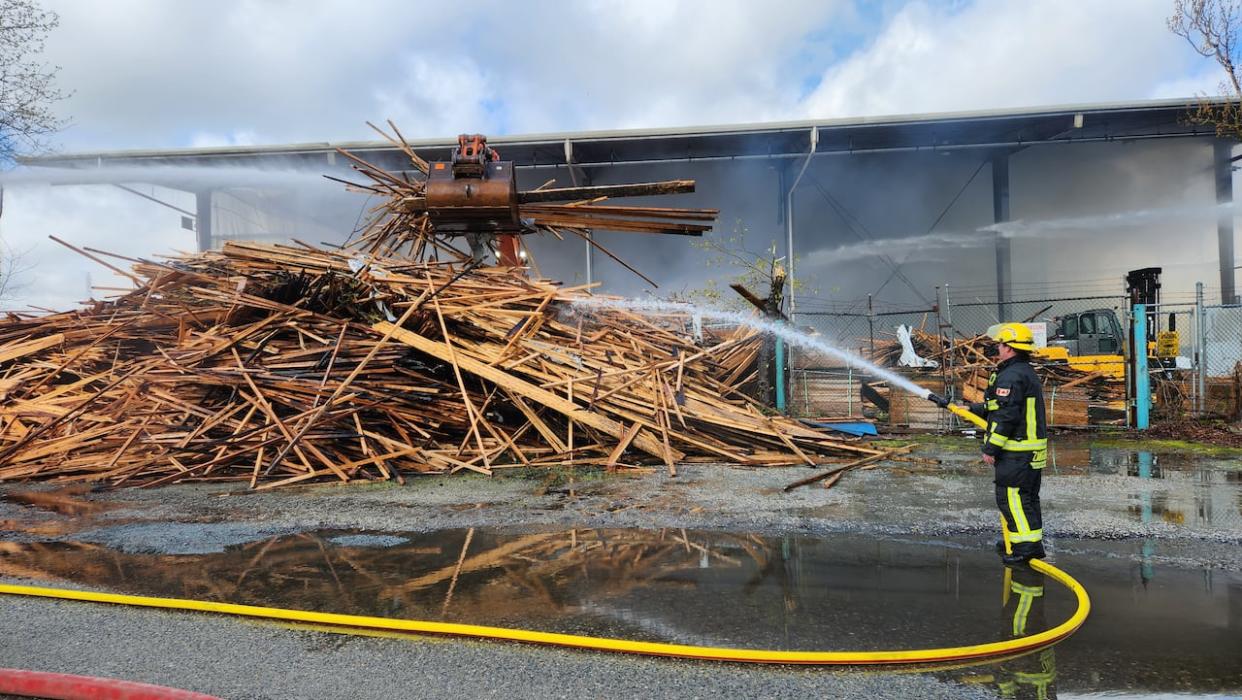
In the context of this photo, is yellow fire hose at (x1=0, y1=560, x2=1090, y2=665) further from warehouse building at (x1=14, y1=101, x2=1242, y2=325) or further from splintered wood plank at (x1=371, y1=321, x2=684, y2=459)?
warehouse building at (x1=14, y1=101, x2=1242, y2=325)

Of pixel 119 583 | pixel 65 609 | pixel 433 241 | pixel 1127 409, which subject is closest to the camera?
pixel 65 609

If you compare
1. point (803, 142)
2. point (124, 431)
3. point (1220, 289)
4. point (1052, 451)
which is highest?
point (803, 142)

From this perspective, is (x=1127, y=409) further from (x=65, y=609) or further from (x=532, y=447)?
(x=65, y=609)

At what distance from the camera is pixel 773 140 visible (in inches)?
741

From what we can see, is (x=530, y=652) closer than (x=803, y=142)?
Yes

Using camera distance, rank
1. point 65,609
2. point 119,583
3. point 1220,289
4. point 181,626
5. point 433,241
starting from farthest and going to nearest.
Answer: point 1220,289 → point 433,241 → point 119,583 → point 65,609 → point 181,626

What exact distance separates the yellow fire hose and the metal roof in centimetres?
1564

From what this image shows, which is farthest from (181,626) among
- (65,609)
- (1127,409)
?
(1127,409)

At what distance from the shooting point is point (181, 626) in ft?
11.5

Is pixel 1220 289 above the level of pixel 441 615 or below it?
above

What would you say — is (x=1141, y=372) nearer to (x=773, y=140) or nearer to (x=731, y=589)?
(x=731, y=589)

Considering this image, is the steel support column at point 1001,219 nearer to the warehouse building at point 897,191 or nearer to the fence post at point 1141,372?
the warehouse building at point 897,191

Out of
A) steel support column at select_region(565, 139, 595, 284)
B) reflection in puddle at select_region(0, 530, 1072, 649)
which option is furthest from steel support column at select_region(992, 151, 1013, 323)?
reflection in puddle at select_region(0, 530, 1072, 649)

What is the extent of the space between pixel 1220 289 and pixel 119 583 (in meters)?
24.8
